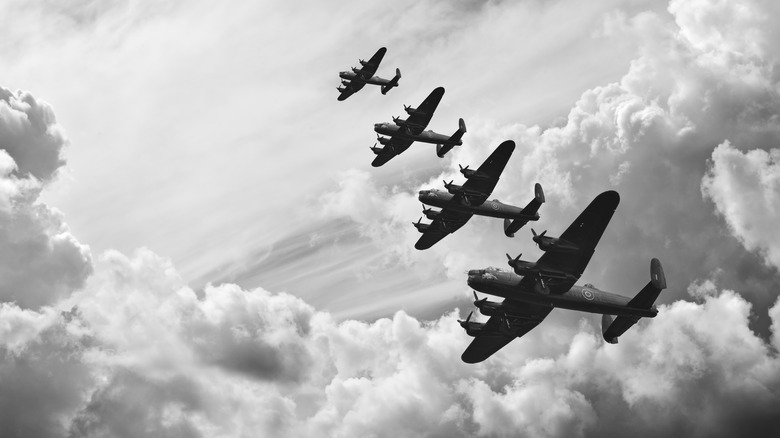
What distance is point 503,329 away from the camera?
96.4m

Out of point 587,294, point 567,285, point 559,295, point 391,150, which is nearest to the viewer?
point 567,285

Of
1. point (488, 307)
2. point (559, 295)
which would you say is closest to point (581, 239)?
point (559, 295)

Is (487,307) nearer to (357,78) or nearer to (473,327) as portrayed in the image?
(473,327)

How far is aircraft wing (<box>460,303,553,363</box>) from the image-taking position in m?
94.6

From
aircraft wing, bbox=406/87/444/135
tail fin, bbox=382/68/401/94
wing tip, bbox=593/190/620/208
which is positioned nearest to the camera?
wing tip, bbox=593/190/620/208

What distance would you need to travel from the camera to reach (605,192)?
266 ft

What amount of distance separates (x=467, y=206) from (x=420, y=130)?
53.0 ft

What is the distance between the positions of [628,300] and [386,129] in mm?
44220

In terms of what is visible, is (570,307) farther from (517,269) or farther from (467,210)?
(467,210)

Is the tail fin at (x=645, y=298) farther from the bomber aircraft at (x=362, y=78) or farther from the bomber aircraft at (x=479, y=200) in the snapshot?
the bomber aircraft at (x=362, y=78)

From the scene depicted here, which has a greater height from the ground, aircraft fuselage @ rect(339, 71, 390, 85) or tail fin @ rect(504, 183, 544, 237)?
aircraft fuselage @ rect(339, 71, 390, 85)

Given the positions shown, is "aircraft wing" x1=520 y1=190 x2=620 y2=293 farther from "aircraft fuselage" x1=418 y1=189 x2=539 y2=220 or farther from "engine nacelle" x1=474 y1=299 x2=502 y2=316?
"aircraft fuselage" x1=418 y1=189 x2=539 y2=220

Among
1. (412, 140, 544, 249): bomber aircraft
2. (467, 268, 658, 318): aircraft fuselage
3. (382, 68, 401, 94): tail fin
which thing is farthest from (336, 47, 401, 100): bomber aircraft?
(467, 268, 658, 318): aircraft fuselage

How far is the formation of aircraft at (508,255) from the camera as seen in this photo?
275 ft
